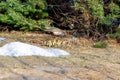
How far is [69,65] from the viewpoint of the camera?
7.91m

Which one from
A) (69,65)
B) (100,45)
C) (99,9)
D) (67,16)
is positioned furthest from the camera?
(67,16)

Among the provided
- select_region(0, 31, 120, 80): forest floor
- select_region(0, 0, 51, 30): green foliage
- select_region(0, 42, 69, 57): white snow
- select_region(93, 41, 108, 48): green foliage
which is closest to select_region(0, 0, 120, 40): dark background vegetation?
select_region(0, 0, 51, 30): green foliage

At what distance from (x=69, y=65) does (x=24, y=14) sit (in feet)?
15.9

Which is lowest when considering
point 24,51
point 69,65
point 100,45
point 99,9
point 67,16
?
point 100,45

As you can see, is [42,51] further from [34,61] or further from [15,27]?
[15,27]

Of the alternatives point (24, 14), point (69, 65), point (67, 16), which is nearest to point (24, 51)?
point (69, 65)

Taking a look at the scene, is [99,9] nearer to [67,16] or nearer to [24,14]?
[67,16]

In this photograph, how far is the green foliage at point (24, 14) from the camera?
11.9m

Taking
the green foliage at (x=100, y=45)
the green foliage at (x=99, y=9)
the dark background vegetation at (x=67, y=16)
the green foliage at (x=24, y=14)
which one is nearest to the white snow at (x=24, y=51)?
the green foliage at (x=100, y=45)

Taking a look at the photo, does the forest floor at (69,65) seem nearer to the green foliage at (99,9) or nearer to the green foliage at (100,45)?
the green foliage at (100,45)

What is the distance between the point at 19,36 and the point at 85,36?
7.12 ft

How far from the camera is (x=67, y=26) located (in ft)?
42.3

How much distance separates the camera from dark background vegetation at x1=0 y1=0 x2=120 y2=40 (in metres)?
11.3

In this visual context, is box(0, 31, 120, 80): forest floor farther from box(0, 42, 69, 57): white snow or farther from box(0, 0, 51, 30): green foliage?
box(0, 0, 51, 30): green foliage
